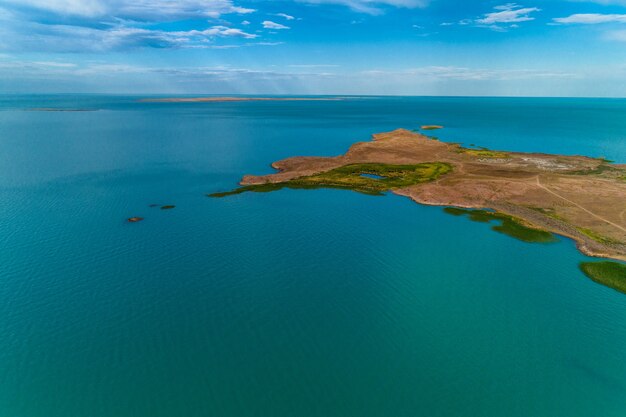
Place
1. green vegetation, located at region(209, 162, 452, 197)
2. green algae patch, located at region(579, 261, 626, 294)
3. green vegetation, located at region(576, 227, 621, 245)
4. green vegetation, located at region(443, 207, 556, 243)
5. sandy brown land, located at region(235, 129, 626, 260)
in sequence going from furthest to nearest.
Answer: green vegetation, located at region(209, 162, 452, 197) < sandy brown land, located at region(235, 129, 626, 260) < green vegetation, located at region(443, 207, 556, 243) < green vegetation, located at region(576, 227, 621, 245) < green algae patch, located at region(579, 261, 626, 294)

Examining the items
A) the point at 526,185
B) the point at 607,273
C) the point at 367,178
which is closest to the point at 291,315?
the point at 607,273

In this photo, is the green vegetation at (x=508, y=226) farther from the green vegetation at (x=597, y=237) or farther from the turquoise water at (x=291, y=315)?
the green vegetation at (x=597, y=237)

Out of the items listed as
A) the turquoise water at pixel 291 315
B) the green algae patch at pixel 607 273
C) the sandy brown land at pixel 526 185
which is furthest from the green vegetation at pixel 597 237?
the green algae patch at pixel 607 273

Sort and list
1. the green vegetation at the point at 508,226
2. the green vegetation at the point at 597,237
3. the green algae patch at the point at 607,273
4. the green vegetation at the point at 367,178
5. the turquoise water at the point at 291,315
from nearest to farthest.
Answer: the turquoise water at the point at 291,315
the green algae patch at the point at 607,273
the green vegetation at the point at 597,237
the green vegetation at the point at 508,226
the green vegetation at the point at 367,178

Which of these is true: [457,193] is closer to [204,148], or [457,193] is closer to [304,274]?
[304,274]

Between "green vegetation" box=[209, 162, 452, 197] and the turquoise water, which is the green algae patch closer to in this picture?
the turquoise water

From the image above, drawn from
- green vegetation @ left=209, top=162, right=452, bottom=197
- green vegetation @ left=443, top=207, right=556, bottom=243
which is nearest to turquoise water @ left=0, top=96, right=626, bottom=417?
green vegetation @ left=443, top=207, right=556, bottom=243
